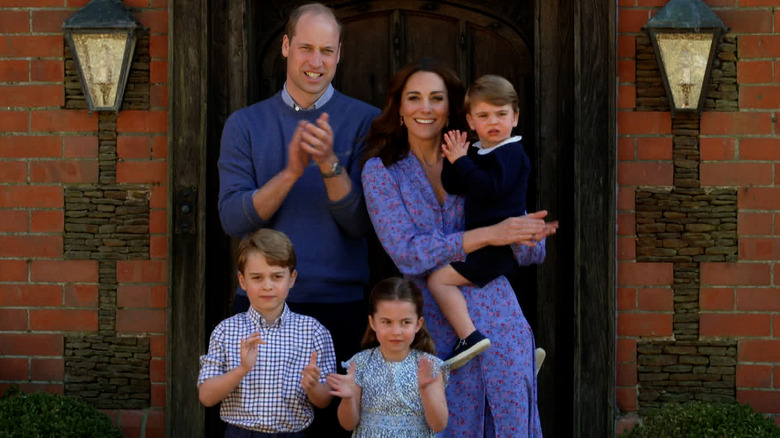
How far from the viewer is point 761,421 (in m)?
3.86

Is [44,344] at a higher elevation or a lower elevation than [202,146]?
lower

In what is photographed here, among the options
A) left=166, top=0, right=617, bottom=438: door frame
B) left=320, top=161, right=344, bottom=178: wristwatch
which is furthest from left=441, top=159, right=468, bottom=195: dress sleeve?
left=166, top=0, right=617, bottom=438: door frame

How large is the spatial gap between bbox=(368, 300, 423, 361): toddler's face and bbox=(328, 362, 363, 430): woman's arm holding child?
0.14 meters

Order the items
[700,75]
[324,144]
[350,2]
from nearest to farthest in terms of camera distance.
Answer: [324,144]
[700,75]
[350,2]

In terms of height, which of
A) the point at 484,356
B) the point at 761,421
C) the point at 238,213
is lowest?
the point at 761,421

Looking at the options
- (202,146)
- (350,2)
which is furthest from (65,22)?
(350,2)

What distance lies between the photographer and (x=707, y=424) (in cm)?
377

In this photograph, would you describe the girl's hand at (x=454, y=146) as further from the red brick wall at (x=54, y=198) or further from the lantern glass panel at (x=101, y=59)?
the lantern glass panel at (x=101, y=59)

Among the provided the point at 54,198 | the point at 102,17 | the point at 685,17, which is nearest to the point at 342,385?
the point at 54,198

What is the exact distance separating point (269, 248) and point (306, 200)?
442 mm

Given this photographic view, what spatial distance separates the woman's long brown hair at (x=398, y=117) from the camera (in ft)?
11.6

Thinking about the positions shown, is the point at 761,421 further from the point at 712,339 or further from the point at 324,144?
the point at 324,144

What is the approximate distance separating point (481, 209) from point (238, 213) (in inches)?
32.5

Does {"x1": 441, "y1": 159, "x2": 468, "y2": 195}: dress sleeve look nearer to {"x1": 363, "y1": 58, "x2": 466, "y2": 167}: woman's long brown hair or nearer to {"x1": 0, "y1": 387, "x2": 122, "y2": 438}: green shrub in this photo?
{"x1": 363, "y1": 58, "x2": 466, "y2": 167}: woman's long brown hair
